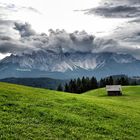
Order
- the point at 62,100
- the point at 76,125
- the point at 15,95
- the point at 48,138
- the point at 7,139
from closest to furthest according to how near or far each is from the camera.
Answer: the point at 7,139
the point at 48,138
the point at 76,125
the point at 15,95
the point at 62,100

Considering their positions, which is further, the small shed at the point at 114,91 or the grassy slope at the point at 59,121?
the small shed at the point at 114,91

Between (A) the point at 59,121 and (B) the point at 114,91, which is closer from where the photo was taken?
(A) the point at 59,121

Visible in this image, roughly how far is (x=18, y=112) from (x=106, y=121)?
922 cm

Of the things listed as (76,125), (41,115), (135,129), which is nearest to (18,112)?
(41,115)

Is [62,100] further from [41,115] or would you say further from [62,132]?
[62,132]

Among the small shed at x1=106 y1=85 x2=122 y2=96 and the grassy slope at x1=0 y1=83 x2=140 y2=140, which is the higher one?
the small shed at x1=106 y1=85 x2=122 y2=96

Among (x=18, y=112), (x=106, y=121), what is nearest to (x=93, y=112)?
(x=106, y=121)

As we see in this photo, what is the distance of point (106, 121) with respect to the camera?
3769 centimetres

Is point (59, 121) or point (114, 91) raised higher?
point (114, 91)

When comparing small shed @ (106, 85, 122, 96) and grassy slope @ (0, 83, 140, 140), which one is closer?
grassy slope @ (0, 83, 140, 140)

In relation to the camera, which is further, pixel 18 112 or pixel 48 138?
pixel 18 112

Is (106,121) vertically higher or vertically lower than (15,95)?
lower

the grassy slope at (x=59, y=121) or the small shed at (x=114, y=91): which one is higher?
the small shed at (x=114, y=91)

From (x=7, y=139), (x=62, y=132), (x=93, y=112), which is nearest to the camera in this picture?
(x=7, y=139)
